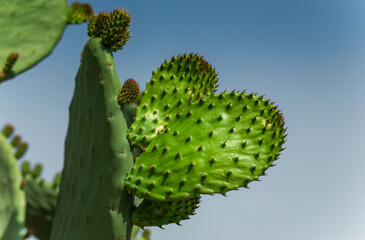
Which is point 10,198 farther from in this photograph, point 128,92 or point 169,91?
point 169,91

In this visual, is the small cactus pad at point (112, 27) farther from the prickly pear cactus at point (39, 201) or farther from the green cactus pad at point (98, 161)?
the prickly pear cactus at point (39, 201)

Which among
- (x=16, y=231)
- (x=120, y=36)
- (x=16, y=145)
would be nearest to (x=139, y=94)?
(x=120, y=36)

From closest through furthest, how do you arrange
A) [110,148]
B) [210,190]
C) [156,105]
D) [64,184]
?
[210,190] → [110,148] → [156,105] → [64,184]

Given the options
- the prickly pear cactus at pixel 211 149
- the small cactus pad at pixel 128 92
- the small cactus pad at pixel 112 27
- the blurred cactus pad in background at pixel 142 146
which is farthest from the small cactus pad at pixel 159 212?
the small cactus pad at pixel 112 27

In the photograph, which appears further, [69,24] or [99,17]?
[69,24]

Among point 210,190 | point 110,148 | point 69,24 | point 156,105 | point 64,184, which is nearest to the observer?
point 210,190

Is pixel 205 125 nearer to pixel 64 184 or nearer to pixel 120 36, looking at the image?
pixel 120 36
